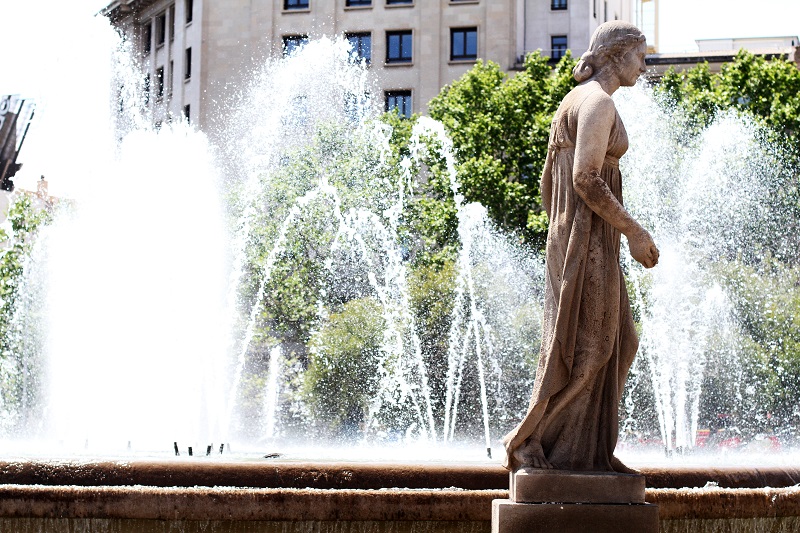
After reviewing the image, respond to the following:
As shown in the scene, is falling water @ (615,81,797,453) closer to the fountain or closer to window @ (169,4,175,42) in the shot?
the fountain

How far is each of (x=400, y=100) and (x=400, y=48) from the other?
2384mm

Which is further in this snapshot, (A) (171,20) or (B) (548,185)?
(A) (171,20)

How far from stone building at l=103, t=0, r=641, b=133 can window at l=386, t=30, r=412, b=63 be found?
0.04 m

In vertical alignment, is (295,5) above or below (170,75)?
above

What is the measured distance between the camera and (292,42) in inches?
2175

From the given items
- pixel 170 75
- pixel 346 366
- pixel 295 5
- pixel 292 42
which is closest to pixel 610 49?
pixel 346 366

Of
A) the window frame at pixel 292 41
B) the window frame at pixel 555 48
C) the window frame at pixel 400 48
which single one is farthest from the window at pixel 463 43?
the window frame at pixel 292 41

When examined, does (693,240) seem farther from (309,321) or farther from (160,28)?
(160,28)

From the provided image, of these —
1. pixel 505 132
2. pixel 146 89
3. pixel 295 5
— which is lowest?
pixel 505 132

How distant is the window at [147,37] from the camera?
6303cm

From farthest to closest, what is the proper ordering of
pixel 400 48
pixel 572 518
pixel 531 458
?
pixel 400 48 < pixel 531 458 < pixel 572 518

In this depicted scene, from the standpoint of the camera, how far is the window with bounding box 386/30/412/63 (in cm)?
5419

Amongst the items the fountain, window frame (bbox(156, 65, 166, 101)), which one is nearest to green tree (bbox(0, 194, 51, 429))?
the fountain

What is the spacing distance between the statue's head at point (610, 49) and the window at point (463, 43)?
47.9 metres
